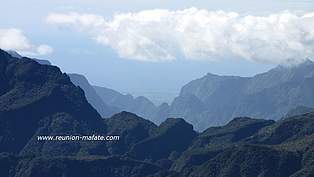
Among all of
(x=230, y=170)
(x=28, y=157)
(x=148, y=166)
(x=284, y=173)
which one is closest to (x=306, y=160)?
(x=284, y=173)

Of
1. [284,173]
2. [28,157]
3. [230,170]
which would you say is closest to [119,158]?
[28,157]

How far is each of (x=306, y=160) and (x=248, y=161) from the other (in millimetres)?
13222

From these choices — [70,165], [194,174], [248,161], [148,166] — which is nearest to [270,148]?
[248,161]

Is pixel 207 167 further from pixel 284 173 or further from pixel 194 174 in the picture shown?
pixel 284 173

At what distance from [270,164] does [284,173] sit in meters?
Result: 3.75

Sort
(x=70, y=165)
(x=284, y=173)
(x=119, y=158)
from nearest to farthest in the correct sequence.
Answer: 1. (x=284, y=173)
2. (x=70, y=165)
3. (x=119, y=158)

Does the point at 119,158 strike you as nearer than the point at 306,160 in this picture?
No

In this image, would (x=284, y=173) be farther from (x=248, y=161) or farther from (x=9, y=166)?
(x=9, y=166)

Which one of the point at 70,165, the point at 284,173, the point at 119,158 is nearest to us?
the point at 284,173

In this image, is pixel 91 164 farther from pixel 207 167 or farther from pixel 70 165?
pixel 207 167

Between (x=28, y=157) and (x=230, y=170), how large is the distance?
52.7 meters

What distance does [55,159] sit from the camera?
584 feet

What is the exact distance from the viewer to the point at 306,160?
163625mm

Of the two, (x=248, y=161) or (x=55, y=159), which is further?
(x=55, y=159)
